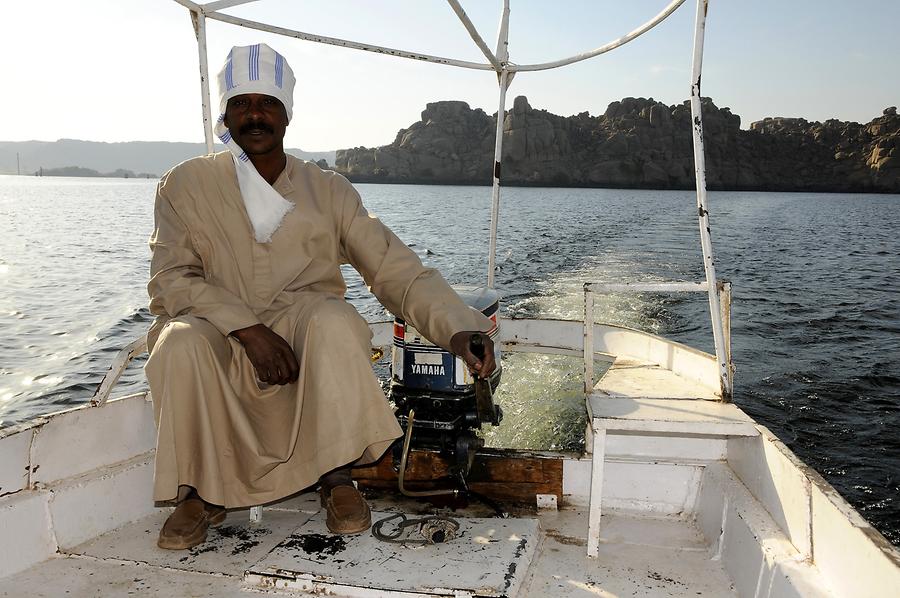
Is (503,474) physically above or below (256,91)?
below

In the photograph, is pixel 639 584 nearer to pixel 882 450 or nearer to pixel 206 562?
pixel 206 562

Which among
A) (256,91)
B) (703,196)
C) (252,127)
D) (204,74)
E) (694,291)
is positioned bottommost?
(694,291)

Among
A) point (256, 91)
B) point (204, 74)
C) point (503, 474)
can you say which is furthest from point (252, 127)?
point (503, 474)

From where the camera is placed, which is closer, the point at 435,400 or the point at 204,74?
the point at 435,400

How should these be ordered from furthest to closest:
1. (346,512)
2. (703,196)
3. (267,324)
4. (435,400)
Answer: (703,196) → (435,400) → (267,324) → (346,512)

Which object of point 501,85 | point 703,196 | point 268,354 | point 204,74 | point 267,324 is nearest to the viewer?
point 268,354

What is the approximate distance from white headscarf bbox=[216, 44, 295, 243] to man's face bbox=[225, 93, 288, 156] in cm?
3

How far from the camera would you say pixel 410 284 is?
2559 mm

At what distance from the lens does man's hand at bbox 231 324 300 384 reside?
7.25 feet

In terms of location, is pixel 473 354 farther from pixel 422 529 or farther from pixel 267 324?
pixel 267 324

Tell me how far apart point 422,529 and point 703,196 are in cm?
176

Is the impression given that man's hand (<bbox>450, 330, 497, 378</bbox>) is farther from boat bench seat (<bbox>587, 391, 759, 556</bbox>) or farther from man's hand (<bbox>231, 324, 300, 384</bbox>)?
man's hand (<bbox>231, 324, 300, 384</bbox>)

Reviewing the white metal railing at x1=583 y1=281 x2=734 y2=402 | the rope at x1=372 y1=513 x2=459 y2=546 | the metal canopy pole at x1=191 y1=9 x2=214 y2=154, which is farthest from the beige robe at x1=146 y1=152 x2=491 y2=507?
the metal canopy pole at x1=191 y1=9 x2=214 y2=154

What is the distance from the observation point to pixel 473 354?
230 centimetres
